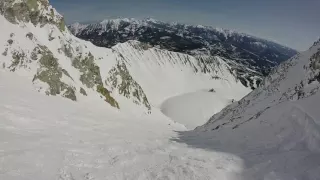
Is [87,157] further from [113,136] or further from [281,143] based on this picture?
[281,143]

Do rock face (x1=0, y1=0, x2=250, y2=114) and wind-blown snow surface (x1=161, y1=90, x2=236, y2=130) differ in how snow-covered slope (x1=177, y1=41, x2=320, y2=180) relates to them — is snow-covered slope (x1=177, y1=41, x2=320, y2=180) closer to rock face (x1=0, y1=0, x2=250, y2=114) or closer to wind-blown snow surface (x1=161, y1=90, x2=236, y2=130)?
rock face (x1=0, y1=0, x2=250, y2=114)

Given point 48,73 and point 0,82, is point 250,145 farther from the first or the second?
point 48,73

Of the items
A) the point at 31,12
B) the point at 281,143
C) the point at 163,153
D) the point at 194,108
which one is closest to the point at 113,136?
the point at 163,153

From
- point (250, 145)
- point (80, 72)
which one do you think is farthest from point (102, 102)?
point (250, 145)

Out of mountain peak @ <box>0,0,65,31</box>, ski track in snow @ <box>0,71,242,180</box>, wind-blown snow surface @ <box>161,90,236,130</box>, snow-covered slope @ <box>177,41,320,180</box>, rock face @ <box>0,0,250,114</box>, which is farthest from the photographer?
wind-blown snow surface @ <box>161,90,236,130</box>

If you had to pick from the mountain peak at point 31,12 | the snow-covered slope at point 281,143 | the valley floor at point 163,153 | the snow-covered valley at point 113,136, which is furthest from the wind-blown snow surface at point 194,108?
the valley floor at point 163,153

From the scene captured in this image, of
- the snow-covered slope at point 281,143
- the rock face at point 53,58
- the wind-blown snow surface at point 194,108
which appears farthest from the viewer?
the wind-blown snow surface at point 194,108

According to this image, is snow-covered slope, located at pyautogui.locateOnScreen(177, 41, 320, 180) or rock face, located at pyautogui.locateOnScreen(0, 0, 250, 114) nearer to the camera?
snow-covered slope, located at pyautogui.locateOnScreen(177, 41, 320, 180)

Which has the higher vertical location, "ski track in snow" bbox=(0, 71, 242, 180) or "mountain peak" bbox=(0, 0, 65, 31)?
"mountain peak" bbox=(0, 0, 65, 31)

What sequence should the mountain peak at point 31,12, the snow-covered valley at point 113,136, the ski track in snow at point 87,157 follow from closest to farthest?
the ski track in snow at point 87,157 → the snow-covered valley at point 113,136 → the mountain peak at point 31,12

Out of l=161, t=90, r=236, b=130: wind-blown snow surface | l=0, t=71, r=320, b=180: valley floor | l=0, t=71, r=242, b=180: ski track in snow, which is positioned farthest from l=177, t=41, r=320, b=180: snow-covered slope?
l=161, t=90, r=236, b=130: wind-blown snow surface

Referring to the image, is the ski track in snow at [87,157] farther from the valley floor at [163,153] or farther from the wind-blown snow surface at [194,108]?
the wind-blown snow surface at [194,108]
